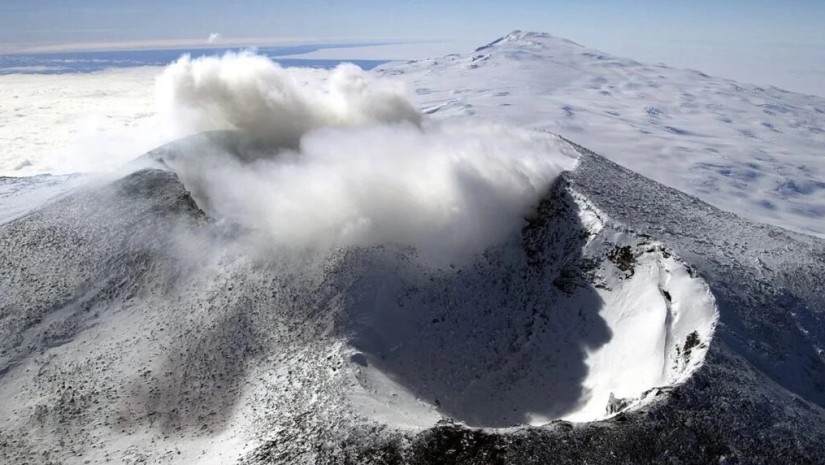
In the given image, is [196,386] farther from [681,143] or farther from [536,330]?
[681,143]

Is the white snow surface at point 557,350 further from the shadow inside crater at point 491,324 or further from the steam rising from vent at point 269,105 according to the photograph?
the steam rising from vent at point 269,105

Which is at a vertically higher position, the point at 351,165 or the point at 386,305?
the point at 351,165

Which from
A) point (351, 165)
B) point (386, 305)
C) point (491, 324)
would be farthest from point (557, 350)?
point (351, 165)

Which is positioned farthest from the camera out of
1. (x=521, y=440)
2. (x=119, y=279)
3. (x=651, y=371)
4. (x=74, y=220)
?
(x=74, y=220)

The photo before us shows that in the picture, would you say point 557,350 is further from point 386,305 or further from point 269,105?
point 269,105

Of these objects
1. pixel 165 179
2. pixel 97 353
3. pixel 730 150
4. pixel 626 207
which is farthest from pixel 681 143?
pixel 97 353

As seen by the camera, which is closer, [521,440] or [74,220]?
[521,440]

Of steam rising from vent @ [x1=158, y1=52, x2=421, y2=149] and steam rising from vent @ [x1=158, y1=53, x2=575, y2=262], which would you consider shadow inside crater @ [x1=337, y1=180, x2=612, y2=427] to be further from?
steam rising from vent @ [x1=158, y1=52, x2=421, y2=149]

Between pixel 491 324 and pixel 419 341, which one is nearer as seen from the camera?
pixel 419 341
